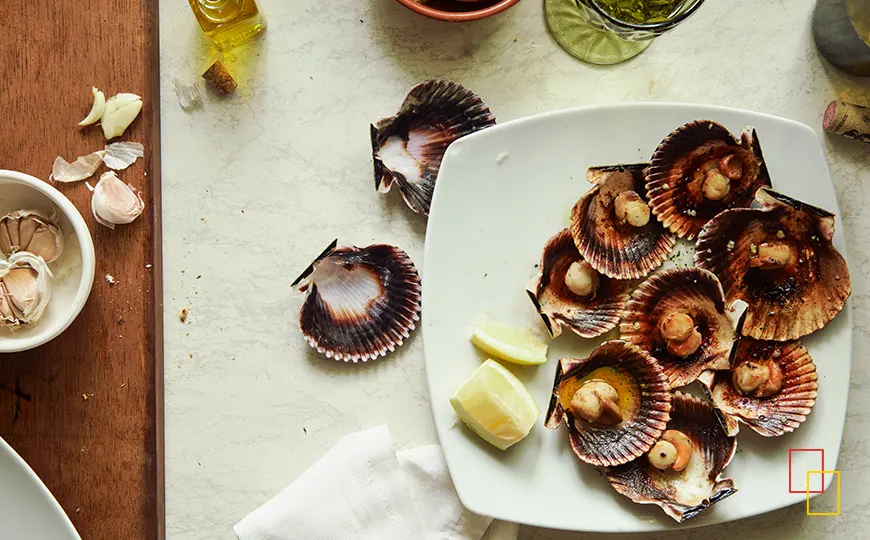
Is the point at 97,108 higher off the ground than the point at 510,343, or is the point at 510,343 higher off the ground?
the point at 97,108

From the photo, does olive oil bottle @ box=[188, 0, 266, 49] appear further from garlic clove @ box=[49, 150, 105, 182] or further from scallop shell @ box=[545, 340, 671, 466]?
scallop shell @ box=[545, 340, 671, 466]

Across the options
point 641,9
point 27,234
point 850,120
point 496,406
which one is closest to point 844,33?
point 850,120

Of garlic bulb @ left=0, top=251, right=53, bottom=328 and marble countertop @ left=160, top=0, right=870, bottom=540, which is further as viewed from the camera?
marble countertop @ left=160, top=0, right=870, bottom=540

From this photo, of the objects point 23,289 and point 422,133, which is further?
point 422,133

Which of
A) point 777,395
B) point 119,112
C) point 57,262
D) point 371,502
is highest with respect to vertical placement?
point 119,112

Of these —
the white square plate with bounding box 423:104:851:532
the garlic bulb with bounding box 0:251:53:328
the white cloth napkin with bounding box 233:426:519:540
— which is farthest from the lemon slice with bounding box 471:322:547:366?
the garlic bulb with bounding box 0:251:53:328

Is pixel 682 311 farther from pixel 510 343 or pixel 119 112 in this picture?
pixel 119 112

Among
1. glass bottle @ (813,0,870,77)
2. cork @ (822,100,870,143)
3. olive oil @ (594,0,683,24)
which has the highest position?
olive oil @ (594,0,683,24)
